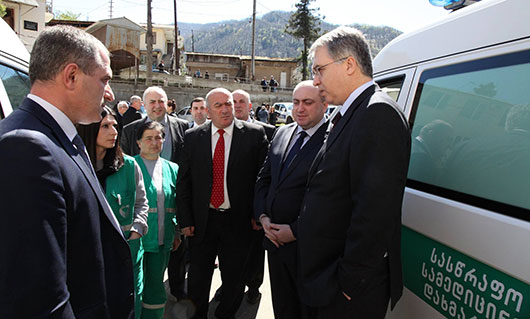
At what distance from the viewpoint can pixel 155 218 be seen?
9.14ft

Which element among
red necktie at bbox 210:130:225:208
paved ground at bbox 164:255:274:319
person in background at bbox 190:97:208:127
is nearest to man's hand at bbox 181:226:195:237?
red necktie at bbox 210:130:225:208

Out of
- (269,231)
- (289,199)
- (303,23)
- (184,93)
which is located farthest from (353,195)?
(303,23)

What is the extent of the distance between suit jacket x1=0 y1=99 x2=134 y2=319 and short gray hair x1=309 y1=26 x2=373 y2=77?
4.14 ft

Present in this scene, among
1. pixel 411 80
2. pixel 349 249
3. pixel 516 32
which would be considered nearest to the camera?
pixel 516 32

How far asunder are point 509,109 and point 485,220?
0.48 m

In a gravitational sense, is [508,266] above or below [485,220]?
below

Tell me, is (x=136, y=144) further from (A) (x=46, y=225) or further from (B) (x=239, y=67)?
(B) (x=239, y=67)

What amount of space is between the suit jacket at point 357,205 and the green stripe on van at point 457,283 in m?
0.18

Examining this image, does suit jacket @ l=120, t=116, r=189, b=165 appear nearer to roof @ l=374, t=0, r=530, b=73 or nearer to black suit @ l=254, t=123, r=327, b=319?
black suit @ l=254, t=123, r=327, b=319

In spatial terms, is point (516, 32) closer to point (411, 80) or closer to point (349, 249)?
point (411, 80)

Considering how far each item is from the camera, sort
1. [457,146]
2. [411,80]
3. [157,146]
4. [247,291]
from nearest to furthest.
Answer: [457,146] → [411,80] → [157,146] → [247,291]

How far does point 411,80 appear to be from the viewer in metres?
2.13

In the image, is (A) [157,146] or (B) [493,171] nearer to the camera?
(B) [493,171]

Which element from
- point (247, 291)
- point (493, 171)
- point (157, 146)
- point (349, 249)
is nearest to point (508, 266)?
point (493, 171)
